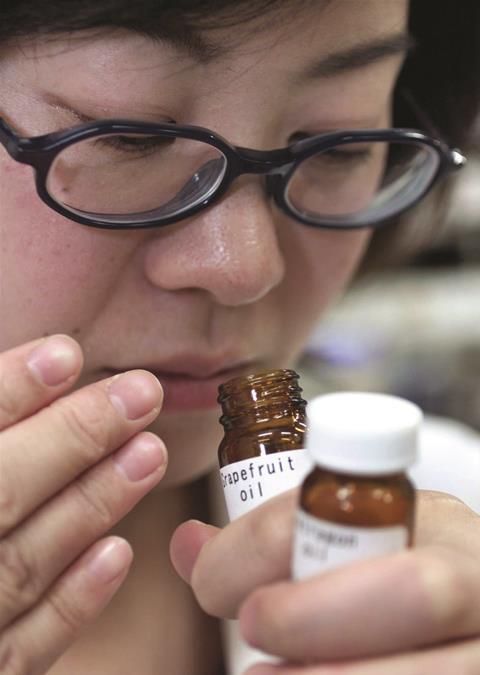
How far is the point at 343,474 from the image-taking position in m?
0.43

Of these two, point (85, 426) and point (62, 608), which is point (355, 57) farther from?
point (62, 608)

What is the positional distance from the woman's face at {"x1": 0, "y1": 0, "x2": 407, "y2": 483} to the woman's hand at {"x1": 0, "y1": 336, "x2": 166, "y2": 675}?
0.58 ft

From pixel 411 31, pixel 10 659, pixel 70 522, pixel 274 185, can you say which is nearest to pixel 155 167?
pixel 274 185

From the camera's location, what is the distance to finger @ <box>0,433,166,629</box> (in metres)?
0.58

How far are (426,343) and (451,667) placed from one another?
7.00 ft

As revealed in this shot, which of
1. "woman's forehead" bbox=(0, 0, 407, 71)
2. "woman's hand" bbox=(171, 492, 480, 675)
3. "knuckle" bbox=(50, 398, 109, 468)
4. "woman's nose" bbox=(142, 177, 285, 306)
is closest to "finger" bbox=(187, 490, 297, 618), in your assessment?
"woman's hand" bbox=(171, 492, 480, 675)

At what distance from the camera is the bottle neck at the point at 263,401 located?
557 millimetres

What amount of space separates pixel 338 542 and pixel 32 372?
0.89ft

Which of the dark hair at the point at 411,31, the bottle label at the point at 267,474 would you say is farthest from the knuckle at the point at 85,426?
the dark hair at the point at 411,31

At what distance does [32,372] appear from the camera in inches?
22.6

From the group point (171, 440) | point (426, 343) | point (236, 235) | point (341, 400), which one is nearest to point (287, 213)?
point (236, 235)

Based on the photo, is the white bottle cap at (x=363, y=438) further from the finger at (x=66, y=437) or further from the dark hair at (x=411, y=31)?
the dark hair at (x=411, y=31)

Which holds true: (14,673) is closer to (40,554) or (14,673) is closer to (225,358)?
(40,554)

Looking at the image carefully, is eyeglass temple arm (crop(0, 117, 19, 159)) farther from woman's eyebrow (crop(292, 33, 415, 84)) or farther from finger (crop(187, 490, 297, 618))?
finger (crop(187, 490, 297, 618))
